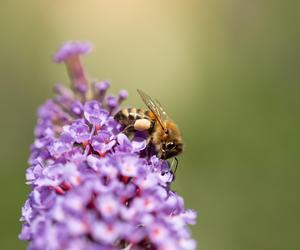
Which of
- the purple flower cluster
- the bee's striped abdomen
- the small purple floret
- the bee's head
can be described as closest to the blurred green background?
the small purple floret

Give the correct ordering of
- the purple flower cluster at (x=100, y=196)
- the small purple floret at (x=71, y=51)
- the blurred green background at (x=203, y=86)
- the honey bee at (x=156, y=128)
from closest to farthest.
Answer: the purple flower cluster at (x=100, y=196), the honey bee at (x=156, y=128), the small purple floret at (x=71, y=51), the blurred green background at (x=203, y=86)

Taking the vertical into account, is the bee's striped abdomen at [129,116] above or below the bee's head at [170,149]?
above

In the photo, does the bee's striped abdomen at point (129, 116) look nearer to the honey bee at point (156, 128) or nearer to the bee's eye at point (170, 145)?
the honey bee at point (156, 128)

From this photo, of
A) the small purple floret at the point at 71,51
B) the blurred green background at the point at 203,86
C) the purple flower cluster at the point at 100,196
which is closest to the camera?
the purple flower cluster at the point at 100,196

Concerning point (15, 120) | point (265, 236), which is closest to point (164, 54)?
point (15, 120)

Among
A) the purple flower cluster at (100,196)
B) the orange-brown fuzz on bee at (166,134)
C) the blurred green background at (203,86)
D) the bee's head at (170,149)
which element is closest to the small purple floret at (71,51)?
the purple flower cluster at (100,196)

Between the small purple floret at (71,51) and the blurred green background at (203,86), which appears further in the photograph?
the blurred green background at (203,86)

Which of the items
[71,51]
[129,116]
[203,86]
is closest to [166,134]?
[129,116]
